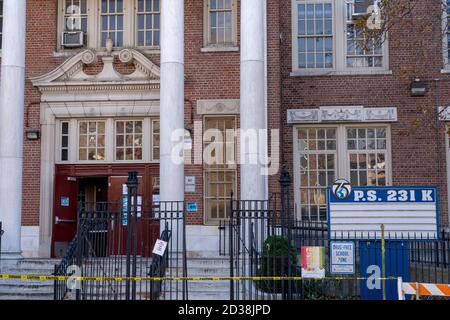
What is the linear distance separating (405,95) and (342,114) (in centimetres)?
193

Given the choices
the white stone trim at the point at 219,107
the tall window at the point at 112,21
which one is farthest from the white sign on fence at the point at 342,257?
the tall window at the point at 112,21

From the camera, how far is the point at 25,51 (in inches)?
718

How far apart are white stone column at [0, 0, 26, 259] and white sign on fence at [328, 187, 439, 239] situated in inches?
311

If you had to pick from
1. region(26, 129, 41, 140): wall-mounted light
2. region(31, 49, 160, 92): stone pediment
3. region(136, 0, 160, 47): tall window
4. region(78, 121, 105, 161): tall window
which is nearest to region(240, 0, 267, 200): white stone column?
region(31, 49, 160, 92): stone pediment

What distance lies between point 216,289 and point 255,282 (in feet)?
3.34

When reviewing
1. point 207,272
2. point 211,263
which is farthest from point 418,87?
point 207,272

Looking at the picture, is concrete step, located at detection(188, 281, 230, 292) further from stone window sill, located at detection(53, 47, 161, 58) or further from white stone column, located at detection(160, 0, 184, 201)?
stone window sill, located at detection(53, 47, 161, 58)

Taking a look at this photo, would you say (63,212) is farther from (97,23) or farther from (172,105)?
(97,23)

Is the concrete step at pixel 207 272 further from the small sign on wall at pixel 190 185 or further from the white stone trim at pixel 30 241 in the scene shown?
the white stone trim at pixel 30 241

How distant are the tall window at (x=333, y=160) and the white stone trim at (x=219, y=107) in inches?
103

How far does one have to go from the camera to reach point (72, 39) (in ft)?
60.0

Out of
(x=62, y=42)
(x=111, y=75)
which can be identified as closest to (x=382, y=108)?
(x=111, y=75)
